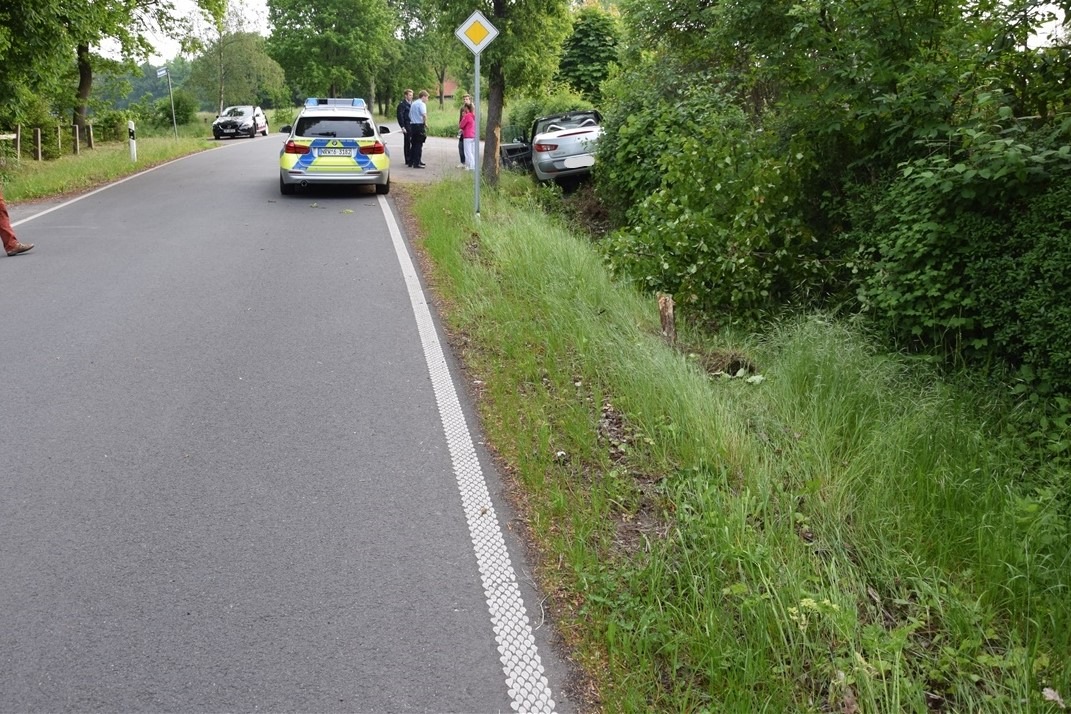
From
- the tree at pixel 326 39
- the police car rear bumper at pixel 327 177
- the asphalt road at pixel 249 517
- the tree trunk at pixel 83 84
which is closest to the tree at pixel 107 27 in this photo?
the tree trunk at pixel 83 84

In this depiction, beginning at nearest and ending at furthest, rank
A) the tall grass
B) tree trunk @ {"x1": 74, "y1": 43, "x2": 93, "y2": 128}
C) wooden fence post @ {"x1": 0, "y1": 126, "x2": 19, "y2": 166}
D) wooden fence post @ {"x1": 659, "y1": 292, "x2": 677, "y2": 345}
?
1. the tall grass
2. wooden fence post @ {"x1": 659, "y1": 292, "x2": 677, "y2": 345}
3. wooden fence post @ {"x1": 0, "y1": 126, "x2": 19, "y2": 166}
4. tree trunk @ {"x1": 74, "y1": 43, "x2": 93, "y2": 128}

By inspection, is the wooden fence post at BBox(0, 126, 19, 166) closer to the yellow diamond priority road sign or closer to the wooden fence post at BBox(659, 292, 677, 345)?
the yellow diamond priority road sign

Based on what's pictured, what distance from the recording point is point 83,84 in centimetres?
3130

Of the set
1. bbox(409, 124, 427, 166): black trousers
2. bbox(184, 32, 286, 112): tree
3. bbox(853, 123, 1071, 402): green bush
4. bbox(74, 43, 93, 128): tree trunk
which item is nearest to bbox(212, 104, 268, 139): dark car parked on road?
bbox(74, 43, 93, 128): tree trunk

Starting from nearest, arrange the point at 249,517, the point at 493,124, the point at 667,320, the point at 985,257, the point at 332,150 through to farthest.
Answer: the point at 249,517 → the point at 985,257 → the point at 667,320 → the point at 332,150 → the point at 493,124

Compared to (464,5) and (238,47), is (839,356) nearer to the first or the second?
(464,5)

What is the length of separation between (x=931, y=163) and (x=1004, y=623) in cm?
324

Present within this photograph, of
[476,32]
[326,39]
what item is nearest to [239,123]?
[326,39]

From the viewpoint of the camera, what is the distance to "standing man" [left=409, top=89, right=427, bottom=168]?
21.2 meters

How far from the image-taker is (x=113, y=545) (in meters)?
4.08

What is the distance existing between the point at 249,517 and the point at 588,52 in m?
27.6

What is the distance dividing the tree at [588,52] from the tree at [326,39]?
4167 cm

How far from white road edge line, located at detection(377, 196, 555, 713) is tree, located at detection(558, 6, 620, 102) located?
79.2ft

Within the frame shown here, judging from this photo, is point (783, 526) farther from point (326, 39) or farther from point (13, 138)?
point (326, 39)
